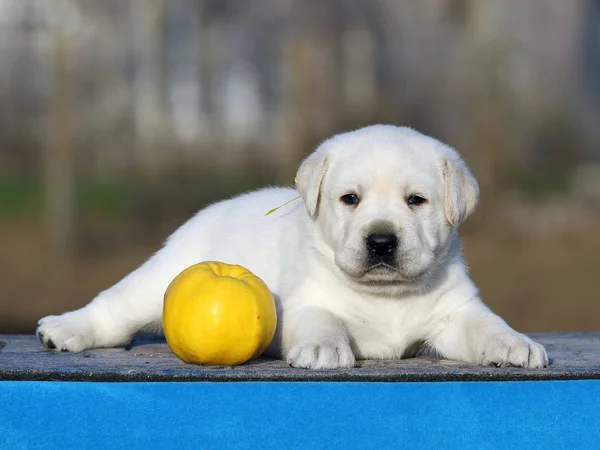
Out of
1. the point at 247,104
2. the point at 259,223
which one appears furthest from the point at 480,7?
the point at 259,223

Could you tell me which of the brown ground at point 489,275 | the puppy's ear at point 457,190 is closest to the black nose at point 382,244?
the puppy's ear at point 457,190

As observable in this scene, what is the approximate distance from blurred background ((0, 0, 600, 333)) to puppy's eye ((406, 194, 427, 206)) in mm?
10777

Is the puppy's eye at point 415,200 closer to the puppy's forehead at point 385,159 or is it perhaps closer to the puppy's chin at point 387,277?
the puppy's forehead at point 385,159

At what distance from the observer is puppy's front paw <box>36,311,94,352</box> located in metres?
4.33

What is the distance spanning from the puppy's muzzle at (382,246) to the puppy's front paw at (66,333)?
1.52 metres

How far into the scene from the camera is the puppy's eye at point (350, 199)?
4086 mm

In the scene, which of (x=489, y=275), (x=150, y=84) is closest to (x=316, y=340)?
(x=489, y=275)

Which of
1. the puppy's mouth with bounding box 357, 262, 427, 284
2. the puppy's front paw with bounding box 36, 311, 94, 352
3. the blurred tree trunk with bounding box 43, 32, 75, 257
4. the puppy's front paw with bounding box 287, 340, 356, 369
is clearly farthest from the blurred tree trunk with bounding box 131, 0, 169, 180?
the puppy's front paw with bounding box 287, 340, 356, 369

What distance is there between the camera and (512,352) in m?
3.59

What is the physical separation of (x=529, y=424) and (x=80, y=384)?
1549mm

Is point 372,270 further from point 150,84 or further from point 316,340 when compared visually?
point 150,84

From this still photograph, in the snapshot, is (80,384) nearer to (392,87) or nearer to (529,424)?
(529,424)

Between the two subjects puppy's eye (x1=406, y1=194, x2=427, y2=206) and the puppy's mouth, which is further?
puppy's eye (x1=406, y1=194, x2=427, y2=206)

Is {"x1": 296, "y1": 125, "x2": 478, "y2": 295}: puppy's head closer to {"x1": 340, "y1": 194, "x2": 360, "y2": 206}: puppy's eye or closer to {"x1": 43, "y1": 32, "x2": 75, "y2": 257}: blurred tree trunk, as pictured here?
{"x1": 340, "y1": 194, "x2": 360, "y2": 206}: puppy's eye
